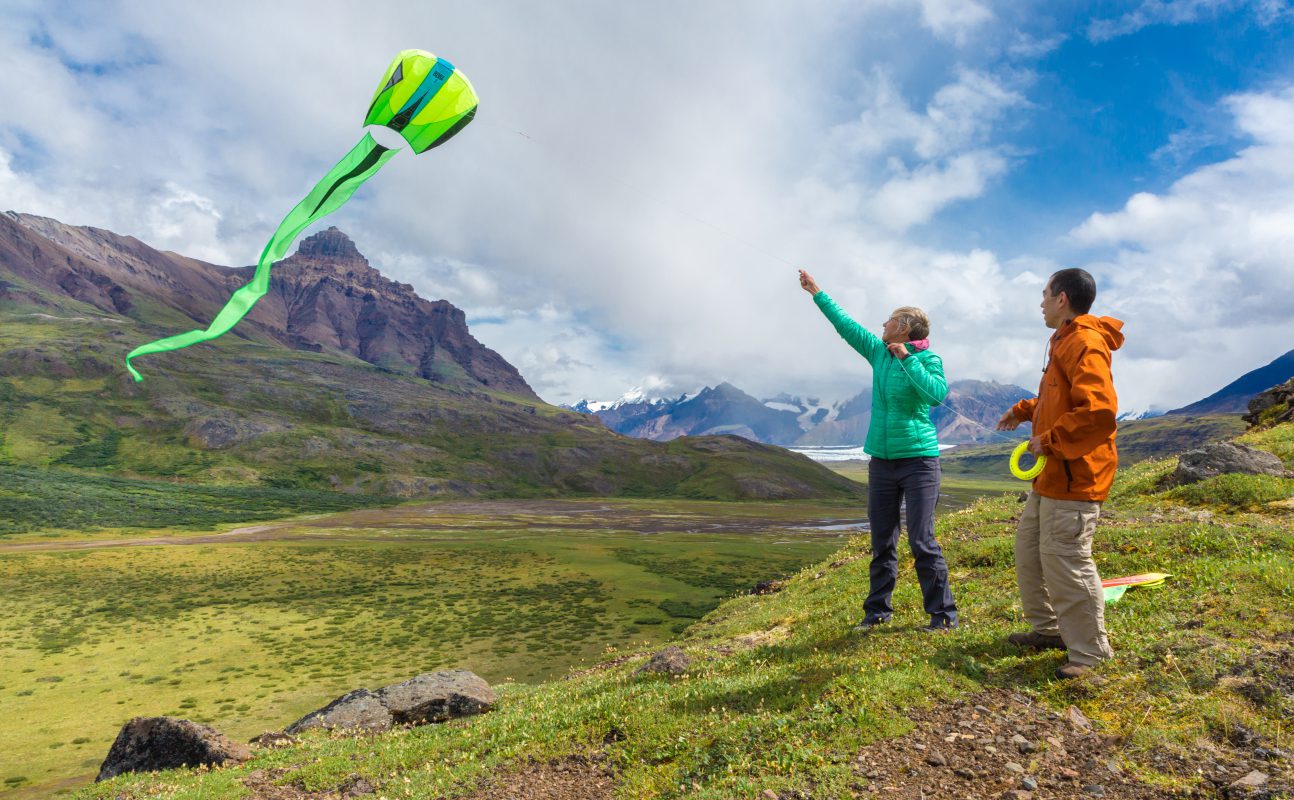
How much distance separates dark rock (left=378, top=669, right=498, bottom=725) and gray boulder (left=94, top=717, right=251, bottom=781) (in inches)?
126

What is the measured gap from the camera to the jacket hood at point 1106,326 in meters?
8.05

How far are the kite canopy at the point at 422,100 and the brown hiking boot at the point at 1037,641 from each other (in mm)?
17418

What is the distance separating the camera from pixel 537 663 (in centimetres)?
3244

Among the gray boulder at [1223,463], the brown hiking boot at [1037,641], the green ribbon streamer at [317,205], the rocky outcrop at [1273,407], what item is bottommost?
the brown hiking boot at [1037,641]

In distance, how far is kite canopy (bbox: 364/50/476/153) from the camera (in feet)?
51.1

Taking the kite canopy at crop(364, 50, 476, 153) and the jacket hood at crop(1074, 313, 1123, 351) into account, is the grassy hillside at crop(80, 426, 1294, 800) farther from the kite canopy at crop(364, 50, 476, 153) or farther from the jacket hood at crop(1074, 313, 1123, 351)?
the kite canopy at crop(364, 50, 476, 153)

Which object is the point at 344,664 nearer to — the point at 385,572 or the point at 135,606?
the point at 135,606

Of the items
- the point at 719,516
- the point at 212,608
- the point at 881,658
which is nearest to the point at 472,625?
the point at 212,608

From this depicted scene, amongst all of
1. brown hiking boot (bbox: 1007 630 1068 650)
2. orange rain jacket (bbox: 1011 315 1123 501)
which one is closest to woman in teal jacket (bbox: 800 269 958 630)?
brown hiking boot (bbox: 1007 630 1068 650)

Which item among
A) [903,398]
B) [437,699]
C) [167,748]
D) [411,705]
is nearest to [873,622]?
[903,398]

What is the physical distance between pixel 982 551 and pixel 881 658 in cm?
916

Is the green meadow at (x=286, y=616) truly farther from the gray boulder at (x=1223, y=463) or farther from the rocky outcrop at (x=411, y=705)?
the gray boulder at (x=1223, y=463)

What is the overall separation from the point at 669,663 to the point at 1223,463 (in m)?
18.7

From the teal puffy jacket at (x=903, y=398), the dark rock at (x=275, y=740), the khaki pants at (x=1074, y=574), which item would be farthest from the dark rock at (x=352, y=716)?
the khaki pants at (x=1074, y=574)
